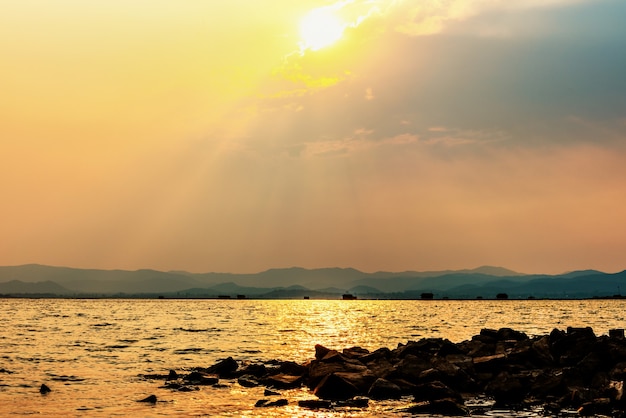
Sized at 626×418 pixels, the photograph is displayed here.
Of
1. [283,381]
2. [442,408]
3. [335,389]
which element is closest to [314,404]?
[335,389]

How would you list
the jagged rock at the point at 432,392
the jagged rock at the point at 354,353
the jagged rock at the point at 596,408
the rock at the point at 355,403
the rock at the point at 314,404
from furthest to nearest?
the jagged rock at the point at 354,353, the rock at the point at 355,403, the jagged rock at the point at 432,392, the rock at the point at 314,404, the jagged rock at the point at 596,408

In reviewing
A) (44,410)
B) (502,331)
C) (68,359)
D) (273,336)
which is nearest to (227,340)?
(273,336)

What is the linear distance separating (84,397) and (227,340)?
129 ft

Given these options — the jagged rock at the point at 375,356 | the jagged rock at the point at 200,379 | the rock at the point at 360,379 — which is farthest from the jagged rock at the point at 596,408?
the jagged rock at the point at 200,379

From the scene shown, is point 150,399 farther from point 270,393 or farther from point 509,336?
point 509,336

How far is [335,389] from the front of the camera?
3152 centimetres

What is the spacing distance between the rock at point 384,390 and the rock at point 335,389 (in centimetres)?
95

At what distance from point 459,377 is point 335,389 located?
269 inches

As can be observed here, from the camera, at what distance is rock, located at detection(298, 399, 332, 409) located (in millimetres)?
28794

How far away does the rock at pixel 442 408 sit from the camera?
2696 centimetres

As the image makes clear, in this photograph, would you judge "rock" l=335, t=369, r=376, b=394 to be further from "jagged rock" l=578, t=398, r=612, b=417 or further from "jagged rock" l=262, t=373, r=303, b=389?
"jagged rock" l=578, t=398, r=612, b=417

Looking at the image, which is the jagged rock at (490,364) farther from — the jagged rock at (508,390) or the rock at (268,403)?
the rock at (268,403)

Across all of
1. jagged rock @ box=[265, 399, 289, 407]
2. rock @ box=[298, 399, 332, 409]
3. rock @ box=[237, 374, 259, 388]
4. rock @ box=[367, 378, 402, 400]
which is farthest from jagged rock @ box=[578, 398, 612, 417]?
rock @ box=[237, 374, 259, 388]

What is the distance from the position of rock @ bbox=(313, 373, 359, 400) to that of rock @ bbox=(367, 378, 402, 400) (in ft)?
3.12
